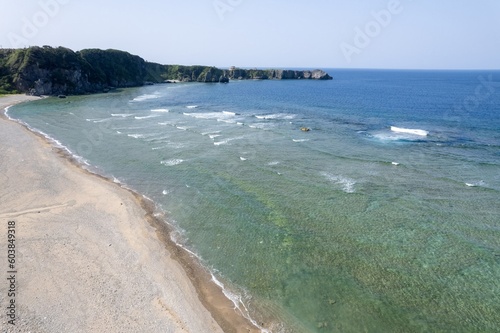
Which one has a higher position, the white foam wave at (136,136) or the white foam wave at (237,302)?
the white foam wave at (136,136)

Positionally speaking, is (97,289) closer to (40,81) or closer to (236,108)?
(236,108)

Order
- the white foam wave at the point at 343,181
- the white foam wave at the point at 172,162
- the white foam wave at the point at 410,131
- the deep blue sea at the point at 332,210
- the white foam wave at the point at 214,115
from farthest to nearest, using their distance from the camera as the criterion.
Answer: the white foam wave at the point at 214,115
the white foam wave at the point at 410,131
the white foam wave at the point at 172,162
the white foam wave at the point at 343,181
the deep blue sea at the point at 332,210

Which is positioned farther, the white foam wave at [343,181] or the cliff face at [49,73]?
the cliff face at [49,73]

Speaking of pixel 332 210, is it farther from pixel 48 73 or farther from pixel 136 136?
pixel 48 73

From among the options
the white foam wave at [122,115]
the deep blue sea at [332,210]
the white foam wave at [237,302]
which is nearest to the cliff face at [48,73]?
the white foam wave at [122,115]

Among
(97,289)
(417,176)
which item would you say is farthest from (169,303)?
(417,176)

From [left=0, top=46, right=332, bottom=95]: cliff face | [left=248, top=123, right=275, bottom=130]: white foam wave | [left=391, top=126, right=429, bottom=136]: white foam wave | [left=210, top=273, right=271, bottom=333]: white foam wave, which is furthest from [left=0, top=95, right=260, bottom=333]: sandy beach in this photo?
[left=0, top=46, right=332, bottom=95]: cliff face

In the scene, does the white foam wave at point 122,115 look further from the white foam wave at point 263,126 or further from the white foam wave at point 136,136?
the white foam wave at point 263,126
